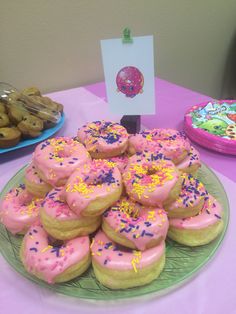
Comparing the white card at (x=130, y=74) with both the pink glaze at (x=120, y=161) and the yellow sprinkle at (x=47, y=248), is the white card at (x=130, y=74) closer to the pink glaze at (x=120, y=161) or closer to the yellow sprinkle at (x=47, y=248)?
the pink glaze at (x=120, y=161)

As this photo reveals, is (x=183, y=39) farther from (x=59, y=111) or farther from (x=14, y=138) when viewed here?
(x=14, y=138)

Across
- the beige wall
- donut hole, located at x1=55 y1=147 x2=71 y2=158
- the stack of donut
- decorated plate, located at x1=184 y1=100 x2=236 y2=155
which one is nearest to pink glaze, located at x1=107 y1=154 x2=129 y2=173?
the stack of donut

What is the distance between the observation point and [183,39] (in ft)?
6.97

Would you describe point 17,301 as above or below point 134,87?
below

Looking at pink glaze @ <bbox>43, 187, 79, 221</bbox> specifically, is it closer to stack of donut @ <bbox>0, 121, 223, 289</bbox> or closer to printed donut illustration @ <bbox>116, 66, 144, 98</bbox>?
stack of donut @ <bbox>0, 121, 223, 289</bbox>

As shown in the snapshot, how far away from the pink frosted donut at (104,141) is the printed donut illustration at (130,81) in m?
0.16

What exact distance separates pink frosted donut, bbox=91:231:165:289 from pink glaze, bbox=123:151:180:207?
101mm

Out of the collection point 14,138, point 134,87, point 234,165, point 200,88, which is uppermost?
point 134,87

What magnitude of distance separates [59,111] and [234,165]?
0.70 meters

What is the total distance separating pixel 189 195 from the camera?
0.72 m

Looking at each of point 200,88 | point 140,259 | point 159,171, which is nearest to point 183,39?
point 200,88

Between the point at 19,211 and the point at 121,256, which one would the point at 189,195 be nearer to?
the point at 121,256

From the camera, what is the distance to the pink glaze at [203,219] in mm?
707

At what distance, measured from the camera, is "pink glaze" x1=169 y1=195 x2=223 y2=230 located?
0.71m
